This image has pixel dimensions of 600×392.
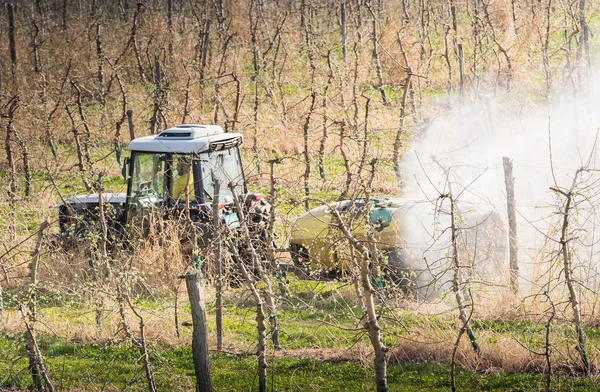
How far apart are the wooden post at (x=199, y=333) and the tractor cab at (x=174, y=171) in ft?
14.7

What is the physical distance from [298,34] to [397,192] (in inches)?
506

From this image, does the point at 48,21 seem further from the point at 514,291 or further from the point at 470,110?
the point at 514,291

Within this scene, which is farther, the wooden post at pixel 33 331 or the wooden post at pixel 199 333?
the wooden post at pixel 33 331

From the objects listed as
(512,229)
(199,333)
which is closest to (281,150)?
(512,229)

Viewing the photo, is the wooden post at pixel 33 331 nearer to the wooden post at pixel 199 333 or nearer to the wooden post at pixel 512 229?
the wooden post at pixel 199 333

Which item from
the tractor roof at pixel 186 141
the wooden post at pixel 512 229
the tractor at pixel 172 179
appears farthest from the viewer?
the tractor roof at pixel 186 141

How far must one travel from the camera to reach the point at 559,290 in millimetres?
10227

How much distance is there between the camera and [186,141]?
12195mm

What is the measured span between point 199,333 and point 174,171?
5093 mm

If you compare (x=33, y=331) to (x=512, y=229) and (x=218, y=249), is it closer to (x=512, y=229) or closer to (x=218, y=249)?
(x=218, y=249)

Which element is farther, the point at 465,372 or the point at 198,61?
the point at 198,61

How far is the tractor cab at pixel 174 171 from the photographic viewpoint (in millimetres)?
12039

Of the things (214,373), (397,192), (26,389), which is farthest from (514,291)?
(397,192)

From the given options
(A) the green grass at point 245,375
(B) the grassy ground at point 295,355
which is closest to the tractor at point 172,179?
(B) the grassy ground at point 295,355
